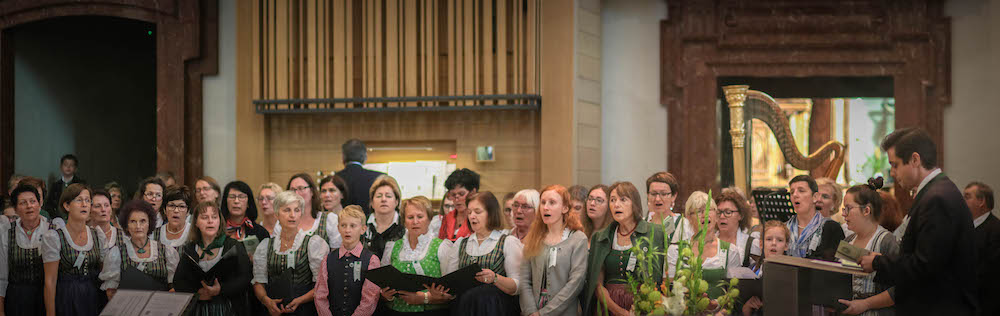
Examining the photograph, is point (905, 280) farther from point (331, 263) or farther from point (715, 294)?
point (331, 263)

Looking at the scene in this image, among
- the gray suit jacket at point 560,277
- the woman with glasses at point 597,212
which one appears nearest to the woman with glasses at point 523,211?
the woman with glasses at point 597,212

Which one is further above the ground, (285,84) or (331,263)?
(285,84)

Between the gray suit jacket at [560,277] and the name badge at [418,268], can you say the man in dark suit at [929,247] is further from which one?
the name badge at [418,268]

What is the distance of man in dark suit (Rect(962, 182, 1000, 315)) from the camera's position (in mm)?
4895

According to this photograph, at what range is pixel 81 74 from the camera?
10633mm

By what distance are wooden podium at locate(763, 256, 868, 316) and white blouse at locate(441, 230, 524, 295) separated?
134cm

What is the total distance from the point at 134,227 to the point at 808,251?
3.65 meters

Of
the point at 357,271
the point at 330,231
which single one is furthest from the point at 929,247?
the point at 330,231

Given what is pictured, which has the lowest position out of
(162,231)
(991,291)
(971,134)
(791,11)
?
(991,291)

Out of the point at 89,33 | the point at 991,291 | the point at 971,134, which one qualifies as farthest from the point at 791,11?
the point at 89,33

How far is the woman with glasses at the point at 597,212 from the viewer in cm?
448

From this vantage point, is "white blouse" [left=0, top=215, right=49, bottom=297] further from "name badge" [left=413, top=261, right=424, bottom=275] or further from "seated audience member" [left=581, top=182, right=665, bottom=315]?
"seated audience member" [left=581, top=182, right=665, bottom=315]

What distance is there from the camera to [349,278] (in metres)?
4.62

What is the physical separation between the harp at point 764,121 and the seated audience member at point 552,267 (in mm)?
2510
